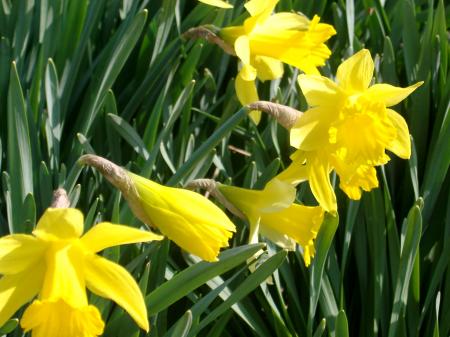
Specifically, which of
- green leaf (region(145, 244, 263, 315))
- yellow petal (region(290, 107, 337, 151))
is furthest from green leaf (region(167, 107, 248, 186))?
green leaf (region(145, 244, 263, 315))

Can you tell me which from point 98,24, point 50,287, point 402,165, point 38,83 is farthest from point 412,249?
point 98,24

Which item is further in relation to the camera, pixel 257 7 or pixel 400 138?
pixel 257 7

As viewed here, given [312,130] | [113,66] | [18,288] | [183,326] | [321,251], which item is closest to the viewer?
[18,288]

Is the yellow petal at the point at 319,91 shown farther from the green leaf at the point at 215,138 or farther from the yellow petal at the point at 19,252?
the yellow petal at the point at 19,252

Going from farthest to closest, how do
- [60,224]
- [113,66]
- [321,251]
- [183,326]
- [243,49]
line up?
[113,66] → [243,49] → [321,251] → [183,326] → [60,224]

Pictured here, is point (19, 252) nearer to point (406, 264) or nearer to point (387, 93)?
point (387, 93)

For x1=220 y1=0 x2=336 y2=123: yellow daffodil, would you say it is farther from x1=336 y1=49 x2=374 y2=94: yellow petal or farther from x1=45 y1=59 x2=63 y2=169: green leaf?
x1=45 y1=59 x2=63 y2=169: green leaf

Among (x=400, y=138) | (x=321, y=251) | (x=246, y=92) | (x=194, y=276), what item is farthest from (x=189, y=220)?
(x=246, y=92)

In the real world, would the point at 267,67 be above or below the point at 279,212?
above
